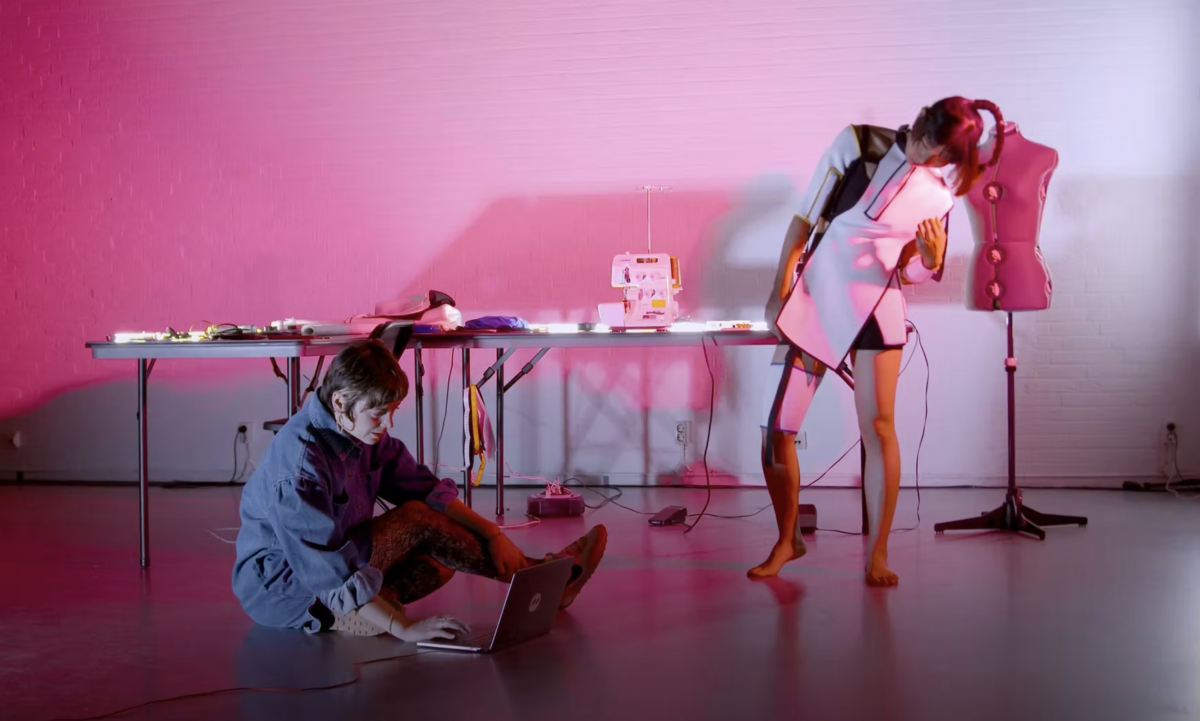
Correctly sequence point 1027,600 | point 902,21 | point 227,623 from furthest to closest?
point 902,21 → point 1027,600 → point 227,623

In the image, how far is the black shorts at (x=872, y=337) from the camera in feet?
10.5

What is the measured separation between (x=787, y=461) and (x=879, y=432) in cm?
30

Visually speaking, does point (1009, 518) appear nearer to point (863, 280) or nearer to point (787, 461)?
point (787, 461)

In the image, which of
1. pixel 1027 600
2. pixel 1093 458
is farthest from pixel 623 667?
pixel 1093 458

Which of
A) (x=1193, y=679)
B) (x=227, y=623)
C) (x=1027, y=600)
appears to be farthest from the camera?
(x=1027, y=600)

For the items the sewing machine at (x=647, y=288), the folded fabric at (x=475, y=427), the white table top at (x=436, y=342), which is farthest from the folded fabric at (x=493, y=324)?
the sewing machine at (x=647, y=288)

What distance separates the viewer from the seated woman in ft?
7.86

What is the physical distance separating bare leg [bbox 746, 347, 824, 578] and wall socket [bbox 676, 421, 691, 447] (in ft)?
6.49

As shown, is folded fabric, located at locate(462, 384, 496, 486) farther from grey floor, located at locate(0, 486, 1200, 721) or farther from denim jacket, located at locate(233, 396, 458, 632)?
denim jacket, located at locate(233, 396, 458, 632)

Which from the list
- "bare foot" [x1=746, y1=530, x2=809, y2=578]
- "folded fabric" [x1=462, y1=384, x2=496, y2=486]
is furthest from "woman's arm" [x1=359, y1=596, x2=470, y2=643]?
"folded fabric" [x1=462, y1=384, x2=496, y2=486]

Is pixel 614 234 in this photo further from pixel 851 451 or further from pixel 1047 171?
pixel 1047 171

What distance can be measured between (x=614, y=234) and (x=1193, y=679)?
358 cm

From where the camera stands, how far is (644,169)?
17.9 ft

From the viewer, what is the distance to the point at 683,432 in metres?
5.47
